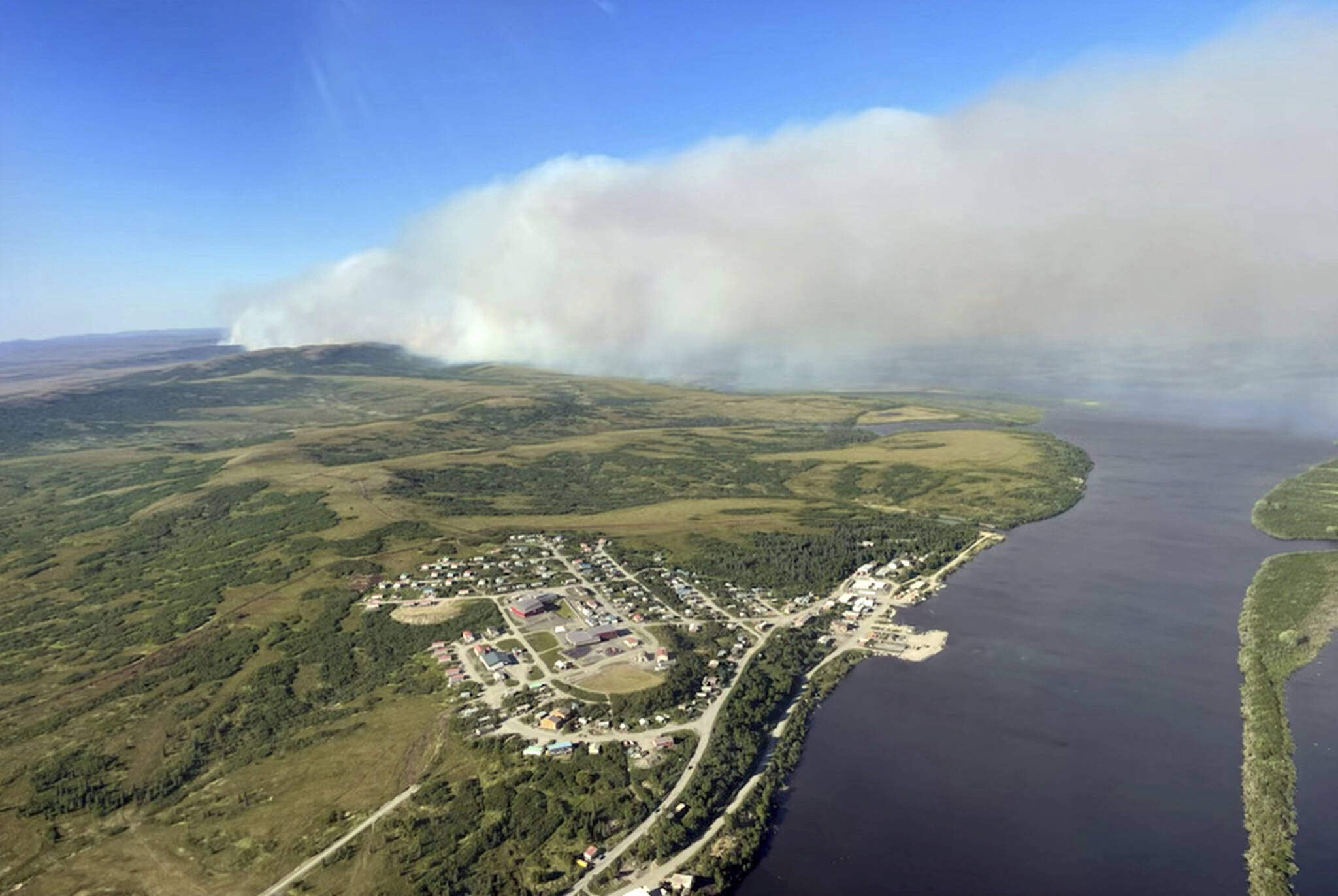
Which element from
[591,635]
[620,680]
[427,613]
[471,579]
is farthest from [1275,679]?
[471,579]

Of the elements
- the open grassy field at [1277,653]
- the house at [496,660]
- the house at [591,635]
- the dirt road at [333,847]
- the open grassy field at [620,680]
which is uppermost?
the open grassy field at [1277,653]

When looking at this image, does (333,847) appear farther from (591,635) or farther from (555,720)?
(591,635)

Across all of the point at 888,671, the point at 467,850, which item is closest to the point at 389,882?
the point at 467,850

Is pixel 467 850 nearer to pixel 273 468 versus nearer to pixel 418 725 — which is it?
pixel 418 725

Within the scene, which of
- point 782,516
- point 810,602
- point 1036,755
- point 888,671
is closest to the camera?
point 1036,755

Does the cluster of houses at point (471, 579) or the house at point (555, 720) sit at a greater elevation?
the cluster of houses at point (471, 579)

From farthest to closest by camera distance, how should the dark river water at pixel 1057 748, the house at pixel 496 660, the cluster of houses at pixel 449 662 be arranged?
the house at pixel 496 660
the cluster of houses at pixel 449 662
the dark river water at pixel 1057 748

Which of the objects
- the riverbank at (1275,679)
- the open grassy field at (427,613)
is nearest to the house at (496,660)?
the open grassy field at (427,613)

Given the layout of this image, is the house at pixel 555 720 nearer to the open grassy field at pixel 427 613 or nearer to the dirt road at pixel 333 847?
the dirt road at pixel 333 847
